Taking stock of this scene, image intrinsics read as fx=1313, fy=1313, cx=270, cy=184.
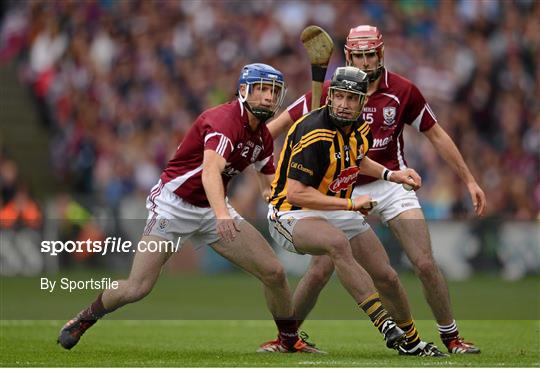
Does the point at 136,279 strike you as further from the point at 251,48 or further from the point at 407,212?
the point at 251,48

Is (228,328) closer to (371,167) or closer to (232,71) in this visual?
(371,167)

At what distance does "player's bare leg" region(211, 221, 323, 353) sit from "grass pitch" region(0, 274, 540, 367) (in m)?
0.42

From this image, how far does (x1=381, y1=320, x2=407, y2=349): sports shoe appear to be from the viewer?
982 centimetres

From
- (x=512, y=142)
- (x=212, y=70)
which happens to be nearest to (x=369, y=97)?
(x=512, y=142)

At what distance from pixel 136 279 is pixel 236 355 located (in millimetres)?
1023

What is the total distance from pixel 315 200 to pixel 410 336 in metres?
1.41

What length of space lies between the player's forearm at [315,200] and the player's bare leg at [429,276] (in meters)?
1.04

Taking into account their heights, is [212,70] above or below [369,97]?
below

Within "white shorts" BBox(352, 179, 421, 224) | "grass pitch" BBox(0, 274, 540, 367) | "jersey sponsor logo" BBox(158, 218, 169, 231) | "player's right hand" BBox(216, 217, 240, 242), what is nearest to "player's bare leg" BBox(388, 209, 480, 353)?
"white shorts" BBox(352, 179, 421, 224)

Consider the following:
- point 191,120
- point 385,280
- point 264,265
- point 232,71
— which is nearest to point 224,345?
point 264,265

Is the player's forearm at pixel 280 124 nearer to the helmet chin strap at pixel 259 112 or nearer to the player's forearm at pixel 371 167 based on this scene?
the helmet chin strap at pixel 259 112

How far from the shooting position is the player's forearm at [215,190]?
32.3 ft

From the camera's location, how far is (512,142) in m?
20.7

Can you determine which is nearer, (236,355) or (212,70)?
(236,355)
